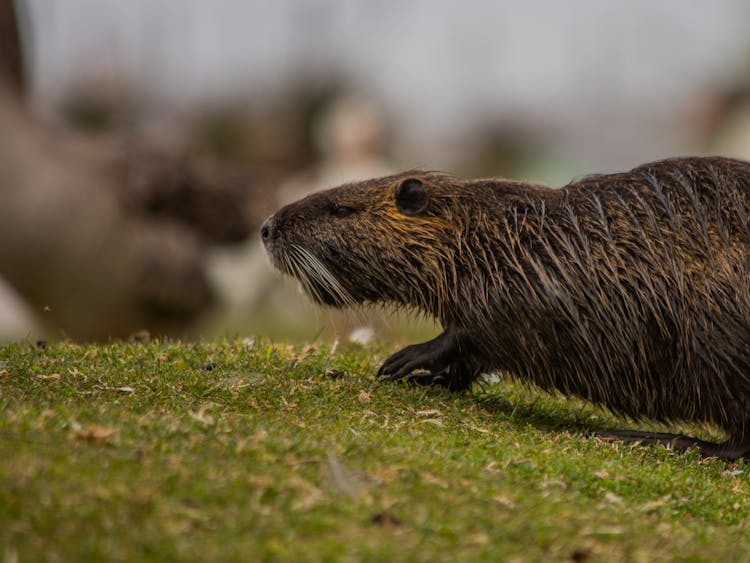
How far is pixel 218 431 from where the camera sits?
370 cm

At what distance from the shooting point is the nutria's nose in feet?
18.1

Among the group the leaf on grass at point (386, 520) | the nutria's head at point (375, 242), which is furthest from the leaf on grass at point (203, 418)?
the nutria's head at point (375, 242)

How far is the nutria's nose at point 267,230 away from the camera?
5.52 meters

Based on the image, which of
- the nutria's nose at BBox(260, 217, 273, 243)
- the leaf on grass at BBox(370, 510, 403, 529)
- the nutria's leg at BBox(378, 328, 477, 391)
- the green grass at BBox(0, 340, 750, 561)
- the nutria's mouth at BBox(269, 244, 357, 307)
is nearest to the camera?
the green grass at BBox(0, 340, 750, 561)

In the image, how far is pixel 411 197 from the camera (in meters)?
5.36

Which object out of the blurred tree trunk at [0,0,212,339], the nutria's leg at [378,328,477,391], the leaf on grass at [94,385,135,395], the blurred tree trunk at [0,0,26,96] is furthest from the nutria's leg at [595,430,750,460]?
the blurred tree trunk at [0,0,26,96]

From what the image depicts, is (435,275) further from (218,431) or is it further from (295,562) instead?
(295,562)

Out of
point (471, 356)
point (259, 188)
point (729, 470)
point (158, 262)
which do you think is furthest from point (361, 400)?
point (259, 188)

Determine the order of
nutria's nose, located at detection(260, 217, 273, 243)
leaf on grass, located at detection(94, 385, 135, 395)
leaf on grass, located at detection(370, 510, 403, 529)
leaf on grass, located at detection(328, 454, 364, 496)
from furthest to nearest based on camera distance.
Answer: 1. nutria's nose, located at detection(260, 217, 273, 243)
2. leaf on grass, located at detection(94, 385, 135, 395)
3. leaf on grass, located at detection(328, 454, 364, 496)
4. leaf on grass, located at detection(370, 510, 403, 529)

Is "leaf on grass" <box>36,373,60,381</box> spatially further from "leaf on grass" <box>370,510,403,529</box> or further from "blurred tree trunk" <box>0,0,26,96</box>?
"blurred tree trunk" <box>0,0,26,96</box>

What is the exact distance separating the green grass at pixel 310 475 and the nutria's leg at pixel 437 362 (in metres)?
0.12

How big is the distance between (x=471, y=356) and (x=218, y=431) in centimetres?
181

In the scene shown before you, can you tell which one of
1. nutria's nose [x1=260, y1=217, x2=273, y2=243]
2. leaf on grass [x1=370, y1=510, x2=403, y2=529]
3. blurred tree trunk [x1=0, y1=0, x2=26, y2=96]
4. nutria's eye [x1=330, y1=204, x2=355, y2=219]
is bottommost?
leaf on grass [x1=370, y1=510, x2=403, y2=529]

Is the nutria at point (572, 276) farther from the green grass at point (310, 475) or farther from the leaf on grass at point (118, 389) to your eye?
the leaf on grass at point (118, 389)
